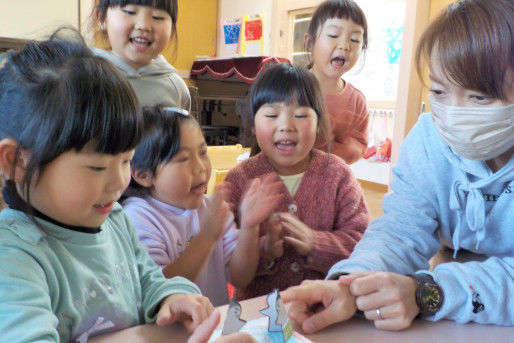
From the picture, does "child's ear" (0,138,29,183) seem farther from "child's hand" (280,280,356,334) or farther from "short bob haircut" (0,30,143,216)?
"child's hand" (280,280,356,334)

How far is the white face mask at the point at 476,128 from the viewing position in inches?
32.4

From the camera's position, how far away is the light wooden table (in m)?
0.64

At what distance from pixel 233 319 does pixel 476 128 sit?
1.93ft

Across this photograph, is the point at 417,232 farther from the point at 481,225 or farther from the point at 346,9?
A: the point at 346,9

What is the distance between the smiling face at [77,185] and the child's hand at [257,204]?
16.3 inches

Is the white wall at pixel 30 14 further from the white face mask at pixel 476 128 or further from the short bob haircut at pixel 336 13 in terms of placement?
the white face mask at pixel 476 128

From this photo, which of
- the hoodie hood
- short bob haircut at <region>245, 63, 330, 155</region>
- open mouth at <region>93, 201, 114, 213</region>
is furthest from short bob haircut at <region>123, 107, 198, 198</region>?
the hoodie hood

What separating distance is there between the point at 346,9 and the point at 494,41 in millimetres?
951

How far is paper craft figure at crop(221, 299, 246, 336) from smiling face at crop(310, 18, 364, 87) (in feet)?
4.14

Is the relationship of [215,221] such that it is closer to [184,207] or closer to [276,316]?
[184,207]

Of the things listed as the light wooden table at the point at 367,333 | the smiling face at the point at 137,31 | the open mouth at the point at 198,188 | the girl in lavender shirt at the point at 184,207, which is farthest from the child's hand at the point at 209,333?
the smiling face at the point at 137,31

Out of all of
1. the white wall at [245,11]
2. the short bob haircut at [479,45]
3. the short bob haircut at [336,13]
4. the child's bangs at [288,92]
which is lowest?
the child's bangs at [288,92]

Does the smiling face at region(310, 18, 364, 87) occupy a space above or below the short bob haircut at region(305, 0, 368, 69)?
below

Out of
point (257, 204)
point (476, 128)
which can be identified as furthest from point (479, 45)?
point (257, 204)
